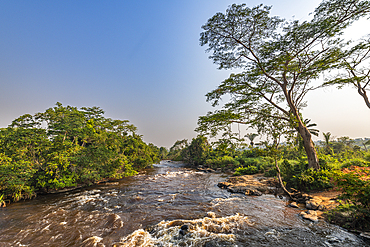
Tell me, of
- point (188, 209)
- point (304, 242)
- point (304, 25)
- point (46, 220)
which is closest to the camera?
point (304, 242)

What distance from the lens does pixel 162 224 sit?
241 inches

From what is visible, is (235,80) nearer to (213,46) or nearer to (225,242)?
(213,46)

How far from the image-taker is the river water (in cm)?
491

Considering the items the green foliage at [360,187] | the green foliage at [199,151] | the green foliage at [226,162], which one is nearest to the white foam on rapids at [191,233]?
the green foliage at [360,187]

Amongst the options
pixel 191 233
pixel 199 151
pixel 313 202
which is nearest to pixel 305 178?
pixel 313 202

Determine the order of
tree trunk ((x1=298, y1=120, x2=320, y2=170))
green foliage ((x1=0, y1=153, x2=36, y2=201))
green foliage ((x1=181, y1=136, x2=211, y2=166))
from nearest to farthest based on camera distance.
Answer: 1. green foliage ((x1=0, y1=153, x2=36, y2=201))
2. tree trunk ((x1=298, y1=120, x2=320, y2=170))
3. green foliage ((x1=181, y1=136, x2=211, y2=166))

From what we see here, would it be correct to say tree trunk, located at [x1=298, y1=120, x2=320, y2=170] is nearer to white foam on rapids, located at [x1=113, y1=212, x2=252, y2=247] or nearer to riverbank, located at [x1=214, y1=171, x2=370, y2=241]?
riverbank, located at [x1=214, y1=171, x2=370, y2=241]

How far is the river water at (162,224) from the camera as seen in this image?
16.1 ft

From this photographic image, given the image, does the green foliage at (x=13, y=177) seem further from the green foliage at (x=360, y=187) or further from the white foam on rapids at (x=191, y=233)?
the green foliage at (x=360, y=187)

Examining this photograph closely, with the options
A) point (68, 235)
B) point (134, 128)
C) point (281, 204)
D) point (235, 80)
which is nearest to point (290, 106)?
point (235, 80)

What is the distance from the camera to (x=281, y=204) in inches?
323

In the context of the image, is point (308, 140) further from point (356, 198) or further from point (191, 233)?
point (191, 233)

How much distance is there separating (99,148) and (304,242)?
14.6 metres

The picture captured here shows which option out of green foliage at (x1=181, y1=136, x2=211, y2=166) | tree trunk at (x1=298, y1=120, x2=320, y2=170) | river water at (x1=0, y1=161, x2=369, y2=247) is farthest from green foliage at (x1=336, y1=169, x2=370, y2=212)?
green foliage at (x1=181, y1=136, x2=211, y2=166)
